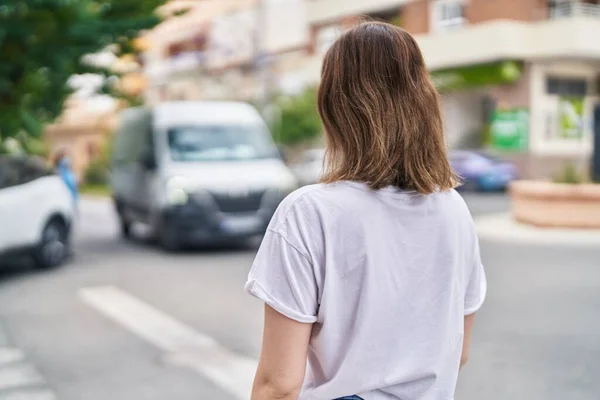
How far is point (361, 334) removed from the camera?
5.45 feet

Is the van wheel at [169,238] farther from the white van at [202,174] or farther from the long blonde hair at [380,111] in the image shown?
the long blonde hair at [380,111]

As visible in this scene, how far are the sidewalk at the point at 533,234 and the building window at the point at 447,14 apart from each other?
16.5 meters

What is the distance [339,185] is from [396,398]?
0.47 meters

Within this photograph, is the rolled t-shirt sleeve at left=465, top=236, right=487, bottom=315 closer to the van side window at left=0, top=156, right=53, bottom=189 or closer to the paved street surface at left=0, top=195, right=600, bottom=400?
the paved street surface at left=0, top=195, right=600, bottom=400

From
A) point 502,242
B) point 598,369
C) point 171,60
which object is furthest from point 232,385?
point 171,60

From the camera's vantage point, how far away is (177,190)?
1188 centimetres

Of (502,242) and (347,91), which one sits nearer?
(347,91)

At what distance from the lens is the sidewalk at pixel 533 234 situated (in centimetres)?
1280

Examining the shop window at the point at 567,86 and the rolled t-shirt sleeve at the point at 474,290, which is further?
the shop window at the point at 567,86

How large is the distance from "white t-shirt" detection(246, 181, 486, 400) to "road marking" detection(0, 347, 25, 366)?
4.88m

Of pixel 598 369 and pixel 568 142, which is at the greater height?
pixel 598 369

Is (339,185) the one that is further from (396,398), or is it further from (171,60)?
(171,60)

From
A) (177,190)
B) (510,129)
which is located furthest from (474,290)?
(510,129)

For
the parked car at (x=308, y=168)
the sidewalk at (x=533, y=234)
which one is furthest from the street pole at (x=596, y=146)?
the parked car at (x=308, y=168)
